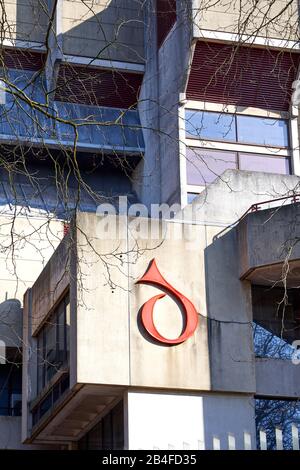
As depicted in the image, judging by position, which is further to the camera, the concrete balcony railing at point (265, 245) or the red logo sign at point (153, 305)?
the concrete balcony railing at point (265, 245)

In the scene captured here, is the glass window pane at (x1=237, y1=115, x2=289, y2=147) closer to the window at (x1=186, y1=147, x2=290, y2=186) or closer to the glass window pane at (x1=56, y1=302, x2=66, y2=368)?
the window at (x1=186, y1=147, x2=290, y2=186)

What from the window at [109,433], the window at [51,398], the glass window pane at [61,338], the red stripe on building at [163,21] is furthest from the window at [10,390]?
the red stripe on building at [163,21]

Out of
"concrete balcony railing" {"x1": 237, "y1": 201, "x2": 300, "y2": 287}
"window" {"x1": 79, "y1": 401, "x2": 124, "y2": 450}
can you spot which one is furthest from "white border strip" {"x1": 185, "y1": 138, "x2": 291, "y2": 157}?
"window" {"x1": 79, "y1": 401, "x2": 124, "y2": 450}

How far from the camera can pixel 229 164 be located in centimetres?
3541

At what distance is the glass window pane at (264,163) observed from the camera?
3609cm

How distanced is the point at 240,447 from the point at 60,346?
5.31 metres

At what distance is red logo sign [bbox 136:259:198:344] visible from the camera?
85.4 feet

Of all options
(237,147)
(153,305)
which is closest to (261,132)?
(237,147)

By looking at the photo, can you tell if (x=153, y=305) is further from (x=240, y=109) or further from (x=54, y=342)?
(x=240, y=109)

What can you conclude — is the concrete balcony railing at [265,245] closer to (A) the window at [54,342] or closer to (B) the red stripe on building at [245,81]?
(A) the window at [54,342]

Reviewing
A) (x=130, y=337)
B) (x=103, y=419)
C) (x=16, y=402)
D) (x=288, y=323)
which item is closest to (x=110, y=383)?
(x=130, y=337)

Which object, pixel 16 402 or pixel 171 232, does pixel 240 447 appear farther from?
pixel 16 402

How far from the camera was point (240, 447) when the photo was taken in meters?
26.0

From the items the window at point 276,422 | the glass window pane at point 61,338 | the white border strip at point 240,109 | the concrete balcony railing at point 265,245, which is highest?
the white border strip at point 240,109
